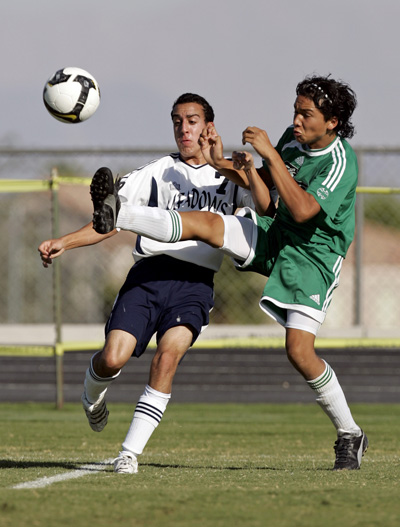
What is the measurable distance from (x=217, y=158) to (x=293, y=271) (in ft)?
2.66

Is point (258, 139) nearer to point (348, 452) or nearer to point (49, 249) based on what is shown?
point (49, 249)

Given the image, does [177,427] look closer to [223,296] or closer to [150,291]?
[150,291]

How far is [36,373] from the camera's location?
46.9 feet

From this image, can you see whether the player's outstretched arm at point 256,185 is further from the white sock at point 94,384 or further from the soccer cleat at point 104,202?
the white sock at point 94,384

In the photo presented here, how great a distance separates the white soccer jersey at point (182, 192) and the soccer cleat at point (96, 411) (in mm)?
926

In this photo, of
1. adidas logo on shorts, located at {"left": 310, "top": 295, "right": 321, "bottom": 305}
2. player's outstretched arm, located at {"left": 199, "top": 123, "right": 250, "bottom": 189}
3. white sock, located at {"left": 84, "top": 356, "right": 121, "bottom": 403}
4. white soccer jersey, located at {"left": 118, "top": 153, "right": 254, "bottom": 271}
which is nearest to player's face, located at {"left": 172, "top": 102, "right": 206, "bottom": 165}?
white soccer jersey, located at {"left": 118, "top": 153, "right": 254, "bottom": 271}

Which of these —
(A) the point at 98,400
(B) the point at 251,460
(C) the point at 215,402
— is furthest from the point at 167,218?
(C) the point at 215,402

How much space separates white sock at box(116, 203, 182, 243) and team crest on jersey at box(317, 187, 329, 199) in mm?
773

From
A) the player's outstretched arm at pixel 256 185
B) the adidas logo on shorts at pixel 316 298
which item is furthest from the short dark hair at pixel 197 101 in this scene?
the adidas logo on shorts at pixel 316 298

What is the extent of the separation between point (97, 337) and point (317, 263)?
10109 millimetres

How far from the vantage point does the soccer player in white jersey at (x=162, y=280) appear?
5.31 meters

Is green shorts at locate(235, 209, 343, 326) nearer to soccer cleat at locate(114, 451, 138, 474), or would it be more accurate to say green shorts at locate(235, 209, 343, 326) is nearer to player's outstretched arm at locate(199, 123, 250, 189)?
player's outstretched arm at locate(199, 123, 250, 189)

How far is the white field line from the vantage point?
14.9ft

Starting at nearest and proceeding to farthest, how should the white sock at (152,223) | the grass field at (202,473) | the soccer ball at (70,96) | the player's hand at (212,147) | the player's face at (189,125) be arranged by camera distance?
the grass field at (202,473)
the white sock at (152,223)
the player's hand at (212,147)
the player's face at (189,125)
the soccer ball at (70,96)
